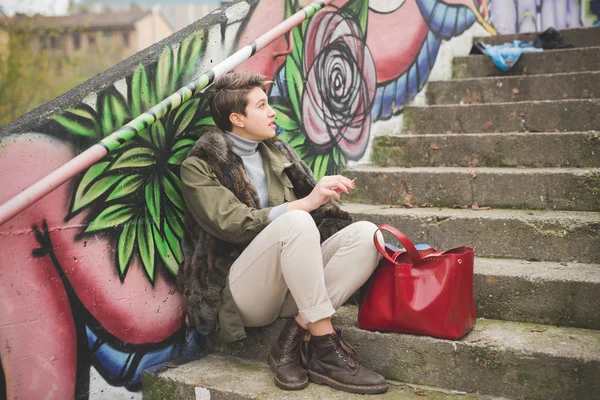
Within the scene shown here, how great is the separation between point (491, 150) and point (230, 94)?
6.47ft

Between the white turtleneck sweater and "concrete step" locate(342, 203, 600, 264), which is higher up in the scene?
the white turtleneck sweater

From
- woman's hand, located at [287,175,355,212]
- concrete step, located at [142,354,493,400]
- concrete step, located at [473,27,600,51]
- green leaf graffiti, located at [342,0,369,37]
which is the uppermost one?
green leaf graffiti, located at [342,0,369,37]

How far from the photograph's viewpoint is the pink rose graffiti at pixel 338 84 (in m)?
4.11

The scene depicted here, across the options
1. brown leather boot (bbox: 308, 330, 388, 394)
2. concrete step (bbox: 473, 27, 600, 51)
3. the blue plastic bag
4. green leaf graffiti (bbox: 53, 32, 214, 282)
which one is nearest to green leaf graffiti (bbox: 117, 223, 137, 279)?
green leaf graffiti (bbox: 53, 32, 214, 282)

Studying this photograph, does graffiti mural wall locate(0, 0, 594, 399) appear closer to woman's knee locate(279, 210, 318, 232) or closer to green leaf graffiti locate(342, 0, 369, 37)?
green leaf graffiti locate(342, 0, 369, 37)

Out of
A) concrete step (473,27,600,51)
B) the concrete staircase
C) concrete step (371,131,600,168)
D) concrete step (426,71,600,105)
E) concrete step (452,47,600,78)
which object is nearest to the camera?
the concrete staircase

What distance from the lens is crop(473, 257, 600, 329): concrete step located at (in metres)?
2.74

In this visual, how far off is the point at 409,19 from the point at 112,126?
10.4 ft

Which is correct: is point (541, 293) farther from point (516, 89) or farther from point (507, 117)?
point (516, 89)

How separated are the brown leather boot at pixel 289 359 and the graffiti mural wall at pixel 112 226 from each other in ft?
2.07

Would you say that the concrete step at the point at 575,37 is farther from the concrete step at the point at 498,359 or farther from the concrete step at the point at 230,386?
the concrete step at the point at 230,386

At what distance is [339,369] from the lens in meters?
2.65

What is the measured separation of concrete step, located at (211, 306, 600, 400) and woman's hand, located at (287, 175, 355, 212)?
0.64 meters

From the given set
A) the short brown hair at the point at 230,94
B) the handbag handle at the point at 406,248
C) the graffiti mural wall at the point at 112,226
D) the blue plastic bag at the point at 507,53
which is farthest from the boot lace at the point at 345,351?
the blue plastic bag at the point at 507,53
